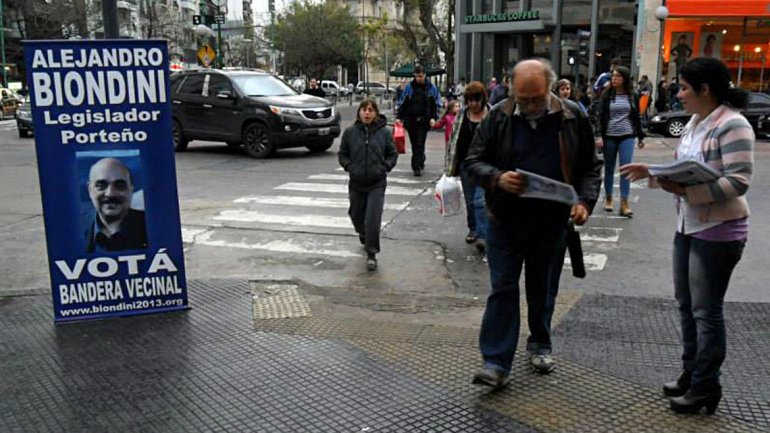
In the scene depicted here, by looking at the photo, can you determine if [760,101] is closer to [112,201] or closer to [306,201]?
[306,201]

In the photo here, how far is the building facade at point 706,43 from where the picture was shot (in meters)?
26.0

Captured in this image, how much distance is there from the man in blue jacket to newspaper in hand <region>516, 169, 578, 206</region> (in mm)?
9358

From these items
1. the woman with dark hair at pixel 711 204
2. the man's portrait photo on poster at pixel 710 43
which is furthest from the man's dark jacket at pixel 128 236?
the man's portrait photo on poster at pixel 710 43

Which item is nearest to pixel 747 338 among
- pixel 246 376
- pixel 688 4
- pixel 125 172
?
pixel 246 376

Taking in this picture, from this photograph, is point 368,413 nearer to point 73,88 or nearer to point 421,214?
point 73,88

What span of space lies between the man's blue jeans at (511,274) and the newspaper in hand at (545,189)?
23cm

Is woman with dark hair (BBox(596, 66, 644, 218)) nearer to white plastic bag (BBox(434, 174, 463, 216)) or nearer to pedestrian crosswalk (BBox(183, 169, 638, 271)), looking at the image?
pedestrian crosswalk (BBox(183, 169, 638, 271))

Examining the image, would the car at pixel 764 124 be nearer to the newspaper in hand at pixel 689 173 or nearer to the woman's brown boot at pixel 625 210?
the woman's brown boot at pixel 625 210

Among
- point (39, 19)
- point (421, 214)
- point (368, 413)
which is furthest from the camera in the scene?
point (39, 19)

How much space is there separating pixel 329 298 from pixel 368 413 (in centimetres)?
222

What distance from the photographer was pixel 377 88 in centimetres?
7231

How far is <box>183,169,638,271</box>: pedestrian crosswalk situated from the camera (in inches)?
305

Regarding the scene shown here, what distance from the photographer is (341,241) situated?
8.05m

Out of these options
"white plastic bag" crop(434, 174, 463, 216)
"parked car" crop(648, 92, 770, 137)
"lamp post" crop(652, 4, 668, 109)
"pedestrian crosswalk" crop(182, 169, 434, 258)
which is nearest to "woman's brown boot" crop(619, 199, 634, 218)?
"pedestrian crosswalk" crop(182, 169, 434, 258)
